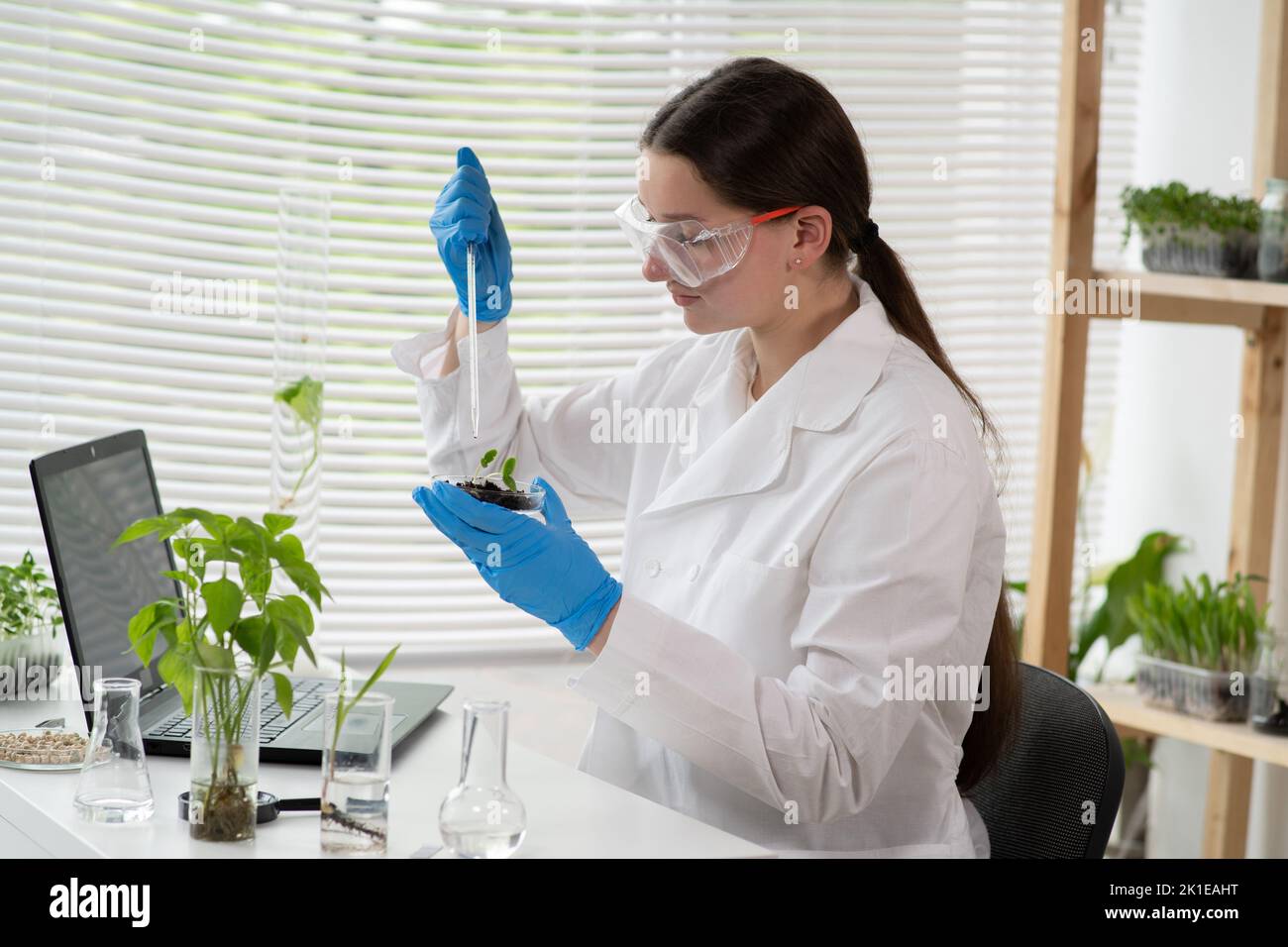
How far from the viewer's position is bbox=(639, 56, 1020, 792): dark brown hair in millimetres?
1491

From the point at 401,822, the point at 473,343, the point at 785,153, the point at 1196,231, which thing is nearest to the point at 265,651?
the point at 401,822

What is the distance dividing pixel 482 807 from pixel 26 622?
759mm

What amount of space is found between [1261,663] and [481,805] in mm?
1564

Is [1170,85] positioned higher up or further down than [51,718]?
higher up

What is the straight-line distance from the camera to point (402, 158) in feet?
8.32

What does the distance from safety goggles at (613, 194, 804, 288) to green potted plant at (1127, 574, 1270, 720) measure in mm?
1172

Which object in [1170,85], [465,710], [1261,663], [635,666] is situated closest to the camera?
[465,710]

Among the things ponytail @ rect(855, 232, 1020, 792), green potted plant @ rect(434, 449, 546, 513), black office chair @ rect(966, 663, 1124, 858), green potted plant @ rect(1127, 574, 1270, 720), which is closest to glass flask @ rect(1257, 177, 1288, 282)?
green potted plant @ rect(1127, 574, 1270, 720)

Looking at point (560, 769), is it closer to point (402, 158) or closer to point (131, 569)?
point (131, 569)

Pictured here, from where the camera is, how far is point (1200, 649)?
2.24 metres

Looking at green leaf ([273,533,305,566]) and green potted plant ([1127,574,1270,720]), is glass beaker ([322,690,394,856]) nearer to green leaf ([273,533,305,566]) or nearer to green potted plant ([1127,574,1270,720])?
green leaf ([273,533,305,566])

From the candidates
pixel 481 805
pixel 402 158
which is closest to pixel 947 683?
pixel 481 805

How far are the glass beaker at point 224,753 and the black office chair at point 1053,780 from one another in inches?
31.7

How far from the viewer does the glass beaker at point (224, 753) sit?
108 centimetres
